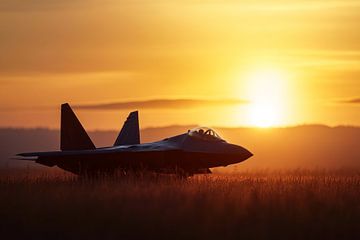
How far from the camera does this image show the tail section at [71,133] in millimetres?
29141

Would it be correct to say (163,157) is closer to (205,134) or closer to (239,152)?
(205,134)

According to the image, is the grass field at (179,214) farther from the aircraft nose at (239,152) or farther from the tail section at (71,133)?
the tail section at (71,133)

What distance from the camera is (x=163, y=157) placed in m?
24.9

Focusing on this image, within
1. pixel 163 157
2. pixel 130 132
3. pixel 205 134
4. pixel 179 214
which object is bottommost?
pixel 179 214

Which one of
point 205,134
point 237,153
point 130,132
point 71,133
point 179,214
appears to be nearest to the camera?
point 179,214

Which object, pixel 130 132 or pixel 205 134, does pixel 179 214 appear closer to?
pixel 205 134

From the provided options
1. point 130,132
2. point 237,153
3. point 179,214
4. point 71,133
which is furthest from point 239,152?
point 179,214

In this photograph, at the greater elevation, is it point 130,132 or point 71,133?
point 130,132

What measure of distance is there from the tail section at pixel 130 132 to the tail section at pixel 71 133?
154 inches

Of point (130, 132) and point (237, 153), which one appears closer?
point (237, 153)

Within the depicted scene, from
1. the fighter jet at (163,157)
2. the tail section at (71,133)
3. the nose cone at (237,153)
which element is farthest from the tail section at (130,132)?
the nose cone at (237,153)

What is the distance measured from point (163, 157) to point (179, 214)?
1080cm

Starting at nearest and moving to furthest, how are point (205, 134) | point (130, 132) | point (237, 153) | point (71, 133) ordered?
point (237, 153) → point (205, 134) → point (71, 133) → point (130, 132)

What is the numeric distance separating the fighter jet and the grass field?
6.10m
